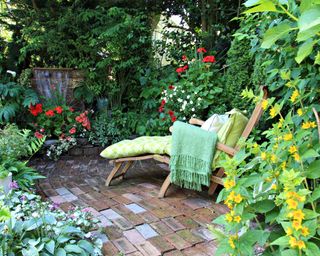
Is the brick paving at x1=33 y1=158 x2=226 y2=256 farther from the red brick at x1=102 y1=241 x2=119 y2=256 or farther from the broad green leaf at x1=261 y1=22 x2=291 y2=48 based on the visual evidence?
the broad green leaf at x1=261 y1=22 x2=291 y2=48

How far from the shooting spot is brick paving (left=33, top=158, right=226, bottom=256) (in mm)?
1866

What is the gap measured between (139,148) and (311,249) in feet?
6.58

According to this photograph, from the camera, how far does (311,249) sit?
784 mm

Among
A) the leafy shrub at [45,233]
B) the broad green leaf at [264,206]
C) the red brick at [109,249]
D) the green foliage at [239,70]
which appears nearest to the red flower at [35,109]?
the leafy shrub at [45,233]

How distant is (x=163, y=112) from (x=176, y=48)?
3.81 feet

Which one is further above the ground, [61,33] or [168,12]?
[168,12]

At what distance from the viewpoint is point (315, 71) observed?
126 centimetres

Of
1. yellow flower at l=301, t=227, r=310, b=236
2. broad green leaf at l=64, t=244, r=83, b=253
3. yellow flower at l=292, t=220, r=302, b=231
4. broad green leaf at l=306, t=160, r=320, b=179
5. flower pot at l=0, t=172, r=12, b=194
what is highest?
broad green leaf at l=306, t=160, r=320, b=179

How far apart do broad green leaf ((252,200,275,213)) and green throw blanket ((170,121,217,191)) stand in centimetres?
133

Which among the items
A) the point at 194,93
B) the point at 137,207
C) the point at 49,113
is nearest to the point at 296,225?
the point at 137,207

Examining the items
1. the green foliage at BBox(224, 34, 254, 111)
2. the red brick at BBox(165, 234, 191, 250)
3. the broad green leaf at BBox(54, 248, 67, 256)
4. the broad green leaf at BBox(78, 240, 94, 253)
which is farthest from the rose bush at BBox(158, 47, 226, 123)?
the broad green leaf at BBox(54, 248, 67, 256)

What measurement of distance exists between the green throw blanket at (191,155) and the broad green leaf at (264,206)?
133cm

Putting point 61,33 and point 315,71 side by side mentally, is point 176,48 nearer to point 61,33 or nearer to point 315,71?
point 61,33

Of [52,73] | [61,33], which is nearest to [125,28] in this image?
[61,33]
